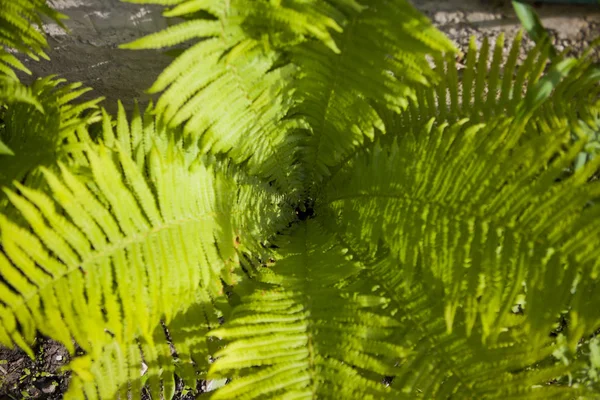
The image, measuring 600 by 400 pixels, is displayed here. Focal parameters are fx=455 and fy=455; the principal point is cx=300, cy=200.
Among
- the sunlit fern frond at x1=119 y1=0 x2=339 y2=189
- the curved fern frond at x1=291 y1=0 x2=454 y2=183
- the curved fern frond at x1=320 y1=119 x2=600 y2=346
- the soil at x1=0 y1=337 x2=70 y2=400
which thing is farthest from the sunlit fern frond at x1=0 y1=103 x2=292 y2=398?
the soil at x1=0 y1=337 x2=70 y2=400

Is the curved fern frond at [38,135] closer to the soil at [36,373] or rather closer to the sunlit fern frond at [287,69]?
the sunlit fern frond at [287,69]

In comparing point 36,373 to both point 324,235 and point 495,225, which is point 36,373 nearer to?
point 324,235

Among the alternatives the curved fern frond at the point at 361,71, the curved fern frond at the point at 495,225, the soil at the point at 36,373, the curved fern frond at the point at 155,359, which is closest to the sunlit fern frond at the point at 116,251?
the curved fern frond at the point at 155,359

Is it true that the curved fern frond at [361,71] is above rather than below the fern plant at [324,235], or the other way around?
above

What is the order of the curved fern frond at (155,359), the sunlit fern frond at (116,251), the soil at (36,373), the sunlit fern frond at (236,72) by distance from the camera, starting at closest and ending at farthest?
the sunlit fern frond at (116,251)
the sunlit fern frond at (236,72)
the curved fern frond at (155,359)
the soil at (36,373)

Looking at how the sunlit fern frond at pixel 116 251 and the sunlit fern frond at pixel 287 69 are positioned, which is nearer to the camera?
the sunlit fern frond at pixel 116 251

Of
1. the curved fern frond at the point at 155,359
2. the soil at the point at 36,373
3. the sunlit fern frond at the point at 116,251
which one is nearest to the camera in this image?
the sunlit fern frond at the point at 116,251

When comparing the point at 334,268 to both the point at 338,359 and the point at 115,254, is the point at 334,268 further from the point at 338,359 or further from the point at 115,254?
the point at 115,254

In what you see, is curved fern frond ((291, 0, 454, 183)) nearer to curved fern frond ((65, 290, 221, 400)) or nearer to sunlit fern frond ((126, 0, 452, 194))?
sunlit fern frond ((126, 0, 452, 194))

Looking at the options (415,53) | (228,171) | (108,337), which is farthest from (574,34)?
(108,337)
